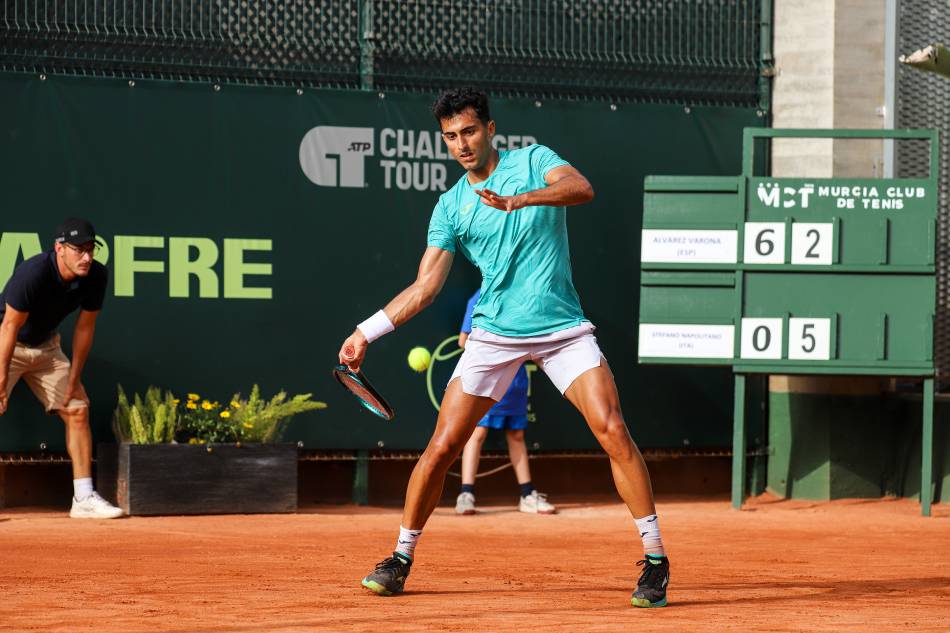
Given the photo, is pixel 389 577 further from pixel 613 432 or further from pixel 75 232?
pixel 75 232

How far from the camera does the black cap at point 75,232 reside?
849 cm

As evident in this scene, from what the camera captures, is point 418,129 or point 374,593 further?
point 418,129

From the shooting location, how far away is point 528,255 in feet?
19.0

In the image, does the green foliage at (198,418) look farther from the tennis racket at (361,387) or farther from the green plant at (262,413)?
the tennis racket at (361,387)

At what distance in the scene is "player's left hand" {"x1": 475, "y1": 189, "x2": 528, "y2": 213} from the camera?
5.04m

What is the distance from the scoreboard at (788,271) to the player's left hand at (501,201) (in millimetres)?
4608

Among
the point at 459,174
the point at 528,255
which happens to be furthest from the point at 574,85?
the point at 528,255

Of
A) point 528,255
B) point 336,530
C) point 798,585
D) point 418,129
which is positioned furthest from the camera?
point 418,129

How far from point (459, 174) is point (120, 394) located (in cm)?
272

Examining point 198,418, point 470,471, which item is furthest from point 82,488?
point 470,471

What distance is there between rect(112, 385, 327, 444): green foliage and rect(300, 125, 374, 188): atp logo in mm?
1500

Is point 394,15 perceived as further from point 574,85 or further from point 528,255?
Result: point 528,255

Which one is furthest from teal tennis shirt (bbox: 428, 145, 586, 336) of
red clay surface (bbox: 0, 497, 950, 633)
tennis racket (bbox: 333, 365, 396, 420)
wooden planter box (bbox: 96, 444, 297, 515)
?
wooden planter box (bbox: 96, 444, 297, 515)

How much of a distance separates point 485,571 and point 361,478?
334 cm
